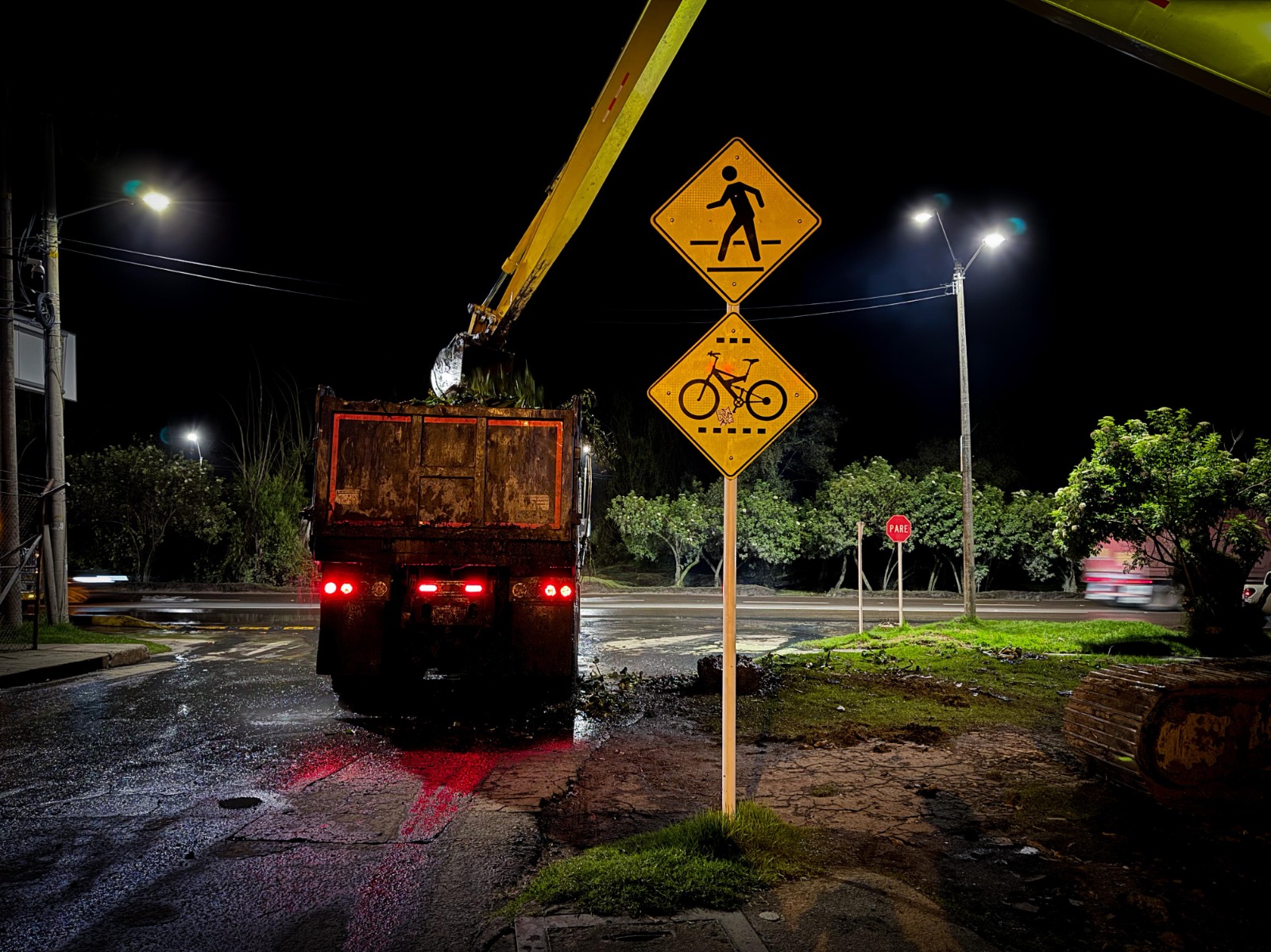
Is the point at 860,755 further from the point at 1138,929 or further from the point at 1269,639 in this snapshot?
the point at 1269,639

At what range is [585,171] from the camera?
818cm

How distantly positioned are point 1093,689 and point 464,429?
608 centimetres

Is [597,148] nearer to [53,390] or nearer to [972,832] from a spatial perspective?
[972,832]

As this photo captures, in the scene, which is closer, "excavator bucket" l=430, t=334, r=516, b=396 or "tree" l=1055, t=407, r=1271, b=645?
"excavator bucket" l=430, t=334, r=516, b=396

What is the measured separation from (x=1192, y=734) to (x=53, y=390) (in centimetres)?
1629

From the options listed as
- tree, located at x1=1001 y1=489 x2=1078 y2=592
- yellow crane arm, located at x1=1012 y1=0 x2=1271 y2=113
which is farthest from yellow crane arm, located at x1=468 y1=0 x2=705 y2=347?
tree, located at x1=1001 y1=489 x2=1078 y2=592

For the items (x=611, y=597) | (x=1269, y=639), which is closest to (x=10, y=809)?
(x=1269, y=639)

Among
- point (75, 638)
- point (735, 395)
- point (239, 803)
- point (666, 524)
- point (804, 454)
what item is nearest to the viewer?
point (735, 395)

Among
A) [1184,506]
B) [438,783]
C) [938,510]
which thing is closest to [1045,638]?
[1184,506]

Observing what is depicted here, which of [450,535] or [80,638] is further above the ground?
[450,535]

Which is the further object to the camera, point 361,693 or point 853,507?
point 853,507

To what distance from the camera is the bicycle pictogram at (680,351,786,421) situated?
15.3ft

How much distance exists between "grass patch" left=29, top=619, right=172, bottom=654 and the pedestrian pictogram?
1152cm

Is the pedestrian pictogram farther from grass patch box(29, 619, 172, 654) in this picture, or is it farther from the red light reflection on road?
grass patch box(29, 619, 172, 654)
